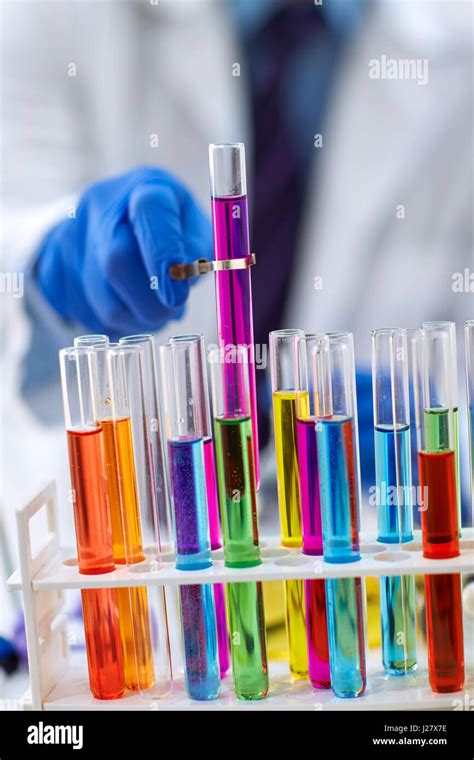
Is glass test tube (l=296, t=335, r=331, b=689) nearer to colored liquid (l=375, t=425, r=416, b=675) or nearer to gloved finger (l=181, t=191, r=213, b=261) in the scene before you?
colored liquid (l=375, t=425, r=416, b=675)

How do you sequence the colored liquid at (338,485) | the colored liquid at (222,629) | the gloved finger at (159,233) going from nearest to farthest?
1. the colored liquid at (338,485)
2. the colored liquid at (222,629)
3. the gloved finger at (159,233)

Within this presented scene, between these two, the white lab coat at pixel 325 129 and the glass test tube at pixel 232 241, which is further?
the white lab coat at pixel 325 129

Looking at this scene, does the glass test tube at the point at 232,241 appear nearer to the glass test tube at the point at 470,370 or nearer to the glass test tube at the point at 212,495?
the glass test tube at the point at 212,495

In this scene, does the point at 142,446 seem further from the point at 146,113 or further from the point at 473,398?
the point at 146,113

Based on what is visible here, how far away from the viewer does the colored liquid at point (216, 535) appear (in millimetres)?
1328

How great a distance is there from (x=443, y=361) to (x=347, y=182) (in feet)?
2.19

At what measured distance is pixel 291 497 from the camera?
1321mm

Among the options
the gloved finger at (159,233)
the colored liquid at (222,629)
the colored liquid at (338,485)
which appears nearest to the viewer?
the colored liquid at (338,485)

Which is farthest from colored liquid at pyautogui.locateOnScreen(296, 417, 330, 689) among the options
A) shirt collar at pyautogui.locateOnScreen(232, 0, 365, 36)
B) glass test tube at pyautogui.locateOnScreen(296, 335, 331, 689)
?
shirt collar at pyautogui.locateOnScreen(232, 0, 365, 36)

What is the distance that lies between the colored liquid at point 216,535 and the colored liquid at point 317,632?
113 millimetres

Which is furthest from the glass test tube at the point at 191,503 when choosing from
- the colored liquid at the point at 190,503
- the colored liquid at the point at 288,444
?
the colored liquid at the point at 288,444

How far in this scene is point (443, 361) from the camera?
125cm

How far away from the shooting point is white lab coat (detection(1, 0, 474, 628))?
181cm
